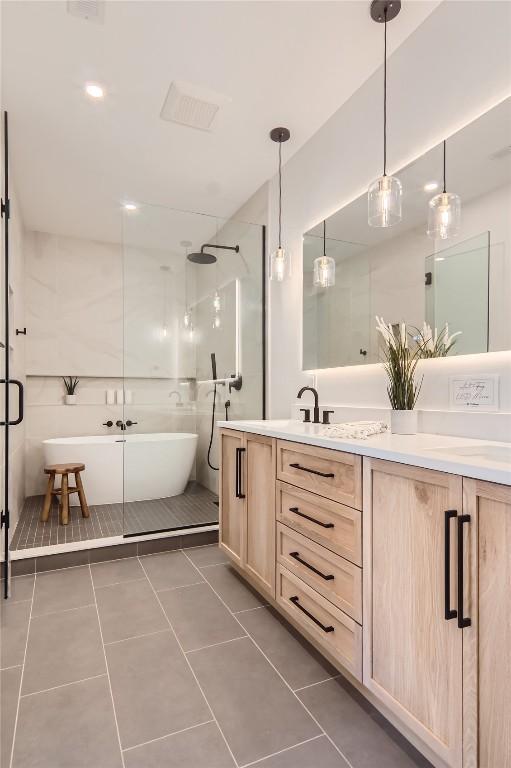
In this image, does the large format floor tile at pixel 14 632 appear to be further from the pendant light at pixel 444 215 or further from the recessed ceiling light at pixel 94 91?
the recessed ceiling light at pixel 94 91

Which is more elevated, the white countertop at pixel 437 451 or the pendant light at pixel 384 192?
the pendant light at pixel 384 192

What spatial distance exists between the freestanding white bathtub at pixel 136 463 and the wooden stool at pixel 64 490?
0.16 m

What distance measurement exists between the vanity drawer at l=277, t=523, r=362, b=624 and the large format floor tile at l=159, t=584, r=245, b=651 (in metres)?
0.41

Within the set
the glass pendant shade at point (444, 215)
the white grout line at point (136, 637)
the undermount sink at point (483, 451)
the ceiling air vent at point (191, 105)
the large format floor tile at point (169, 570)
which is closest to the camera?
the undermount sink at point (483, 451)

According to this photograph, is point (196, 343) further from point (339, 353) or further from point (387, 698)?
point (387, 698)

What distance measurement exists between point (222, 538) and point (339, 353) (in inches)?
52.6

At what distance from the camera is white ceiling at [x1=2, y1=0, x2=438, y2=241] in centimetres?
184

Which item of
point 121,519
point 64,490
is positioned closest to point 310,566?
point 121,519

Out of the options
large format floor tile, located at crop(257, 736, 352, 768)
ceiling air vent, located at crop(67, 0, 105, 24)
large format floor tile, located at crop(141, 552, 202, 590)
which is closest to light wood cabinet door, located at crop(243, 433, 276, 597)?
large format floor tile, located at crop(141, 552, 202, 590)

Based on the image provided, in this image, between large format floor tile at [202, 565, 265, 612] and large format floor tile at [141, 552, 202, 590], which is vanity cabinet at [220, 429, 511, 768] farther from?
large format floor tile at [141, 552, 202, 590]

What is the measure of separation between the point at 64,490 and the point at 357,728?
2.60 meters

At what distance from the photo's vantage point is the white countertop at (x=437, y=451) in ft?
3.20

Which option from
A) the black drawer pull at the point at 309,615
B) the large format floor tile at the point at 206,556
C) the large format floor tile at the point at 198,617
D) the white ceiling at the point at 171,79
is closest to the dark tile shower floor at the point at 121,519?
the large format floor tile at the point at 206,556

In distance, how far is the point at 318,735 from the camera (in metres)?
1.32
